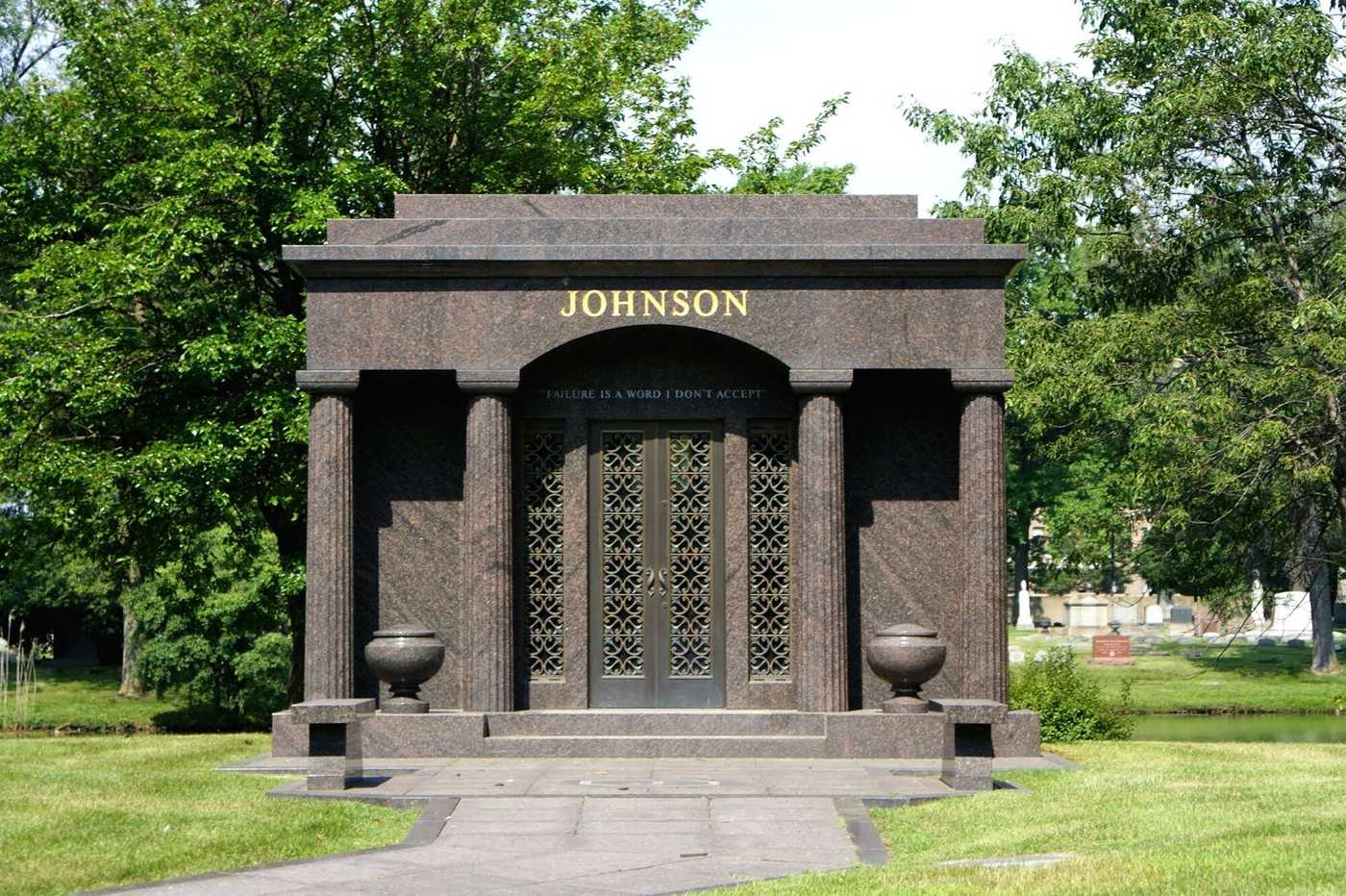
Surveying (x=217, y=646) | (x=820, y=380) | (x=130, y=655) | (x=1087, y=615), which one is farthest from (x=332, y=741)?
(x=1087, y=615)

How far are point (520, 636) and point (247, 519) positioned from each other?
9.46 metres

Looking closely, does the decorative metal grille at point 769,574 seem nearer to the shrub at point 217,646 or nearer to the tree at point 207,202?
the tree at point 207,202

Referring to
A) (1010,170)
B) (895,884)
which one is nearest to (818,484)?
(895,884)

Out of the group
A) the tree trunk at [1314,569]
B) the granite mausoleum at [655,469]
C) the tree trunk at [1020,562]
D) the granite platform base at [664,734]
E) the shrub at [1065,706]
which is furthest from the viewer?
the tree trunk at [1020,562]

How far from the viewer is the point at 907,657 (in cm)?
1677

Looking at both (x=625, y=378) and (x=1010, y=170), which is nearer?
(x=625, y=378)

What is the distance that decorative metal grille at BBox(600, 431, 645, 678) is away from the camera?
18391 millimetres

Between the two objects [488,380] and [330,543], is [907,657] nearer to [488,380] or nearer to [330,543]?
[488,380]

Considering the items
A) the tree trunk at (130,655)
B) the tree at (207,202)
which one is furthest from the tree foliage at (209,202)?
the tree trunk at (130,655)

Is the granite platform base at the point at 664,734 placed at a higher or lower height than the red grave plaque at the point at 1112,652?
higher

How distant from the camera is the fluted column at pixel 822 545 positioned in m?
17.4

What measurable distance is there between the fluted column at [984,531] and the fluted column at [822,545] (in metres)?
1.30

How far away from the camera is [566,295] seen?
17688 mm

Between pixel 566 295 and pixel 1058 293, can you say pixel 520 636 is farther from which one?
pixel 1058 293
